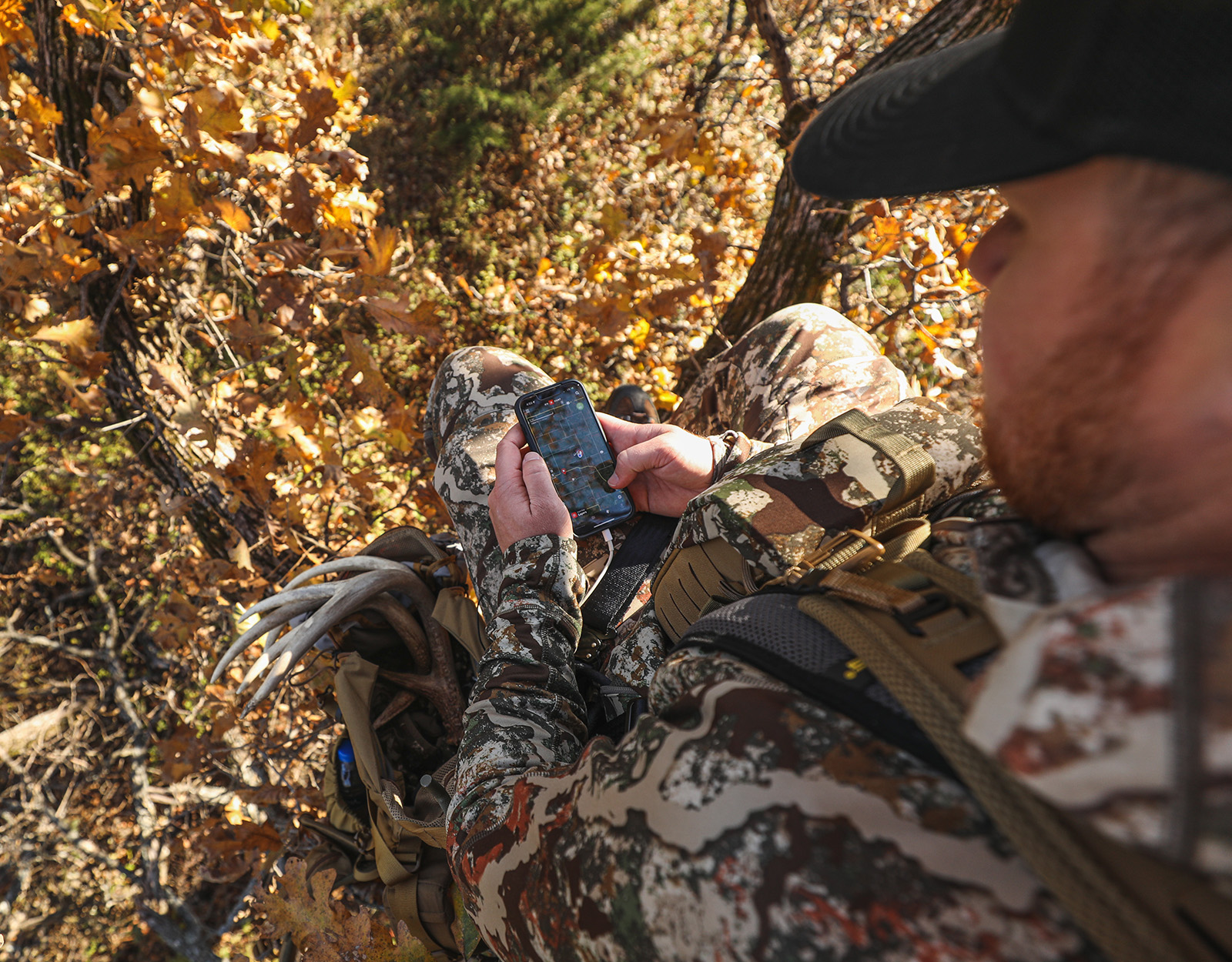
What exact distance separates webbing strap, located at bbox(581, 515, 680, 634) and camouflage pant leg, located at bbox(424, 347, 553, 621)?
0.31 m

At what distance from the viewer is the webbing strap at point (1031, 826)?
59cm

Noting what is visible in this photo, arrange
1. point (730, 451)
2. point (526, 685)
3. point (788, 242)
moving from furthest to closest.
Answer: point (788, 242), point (730, 451), point (526, 685)

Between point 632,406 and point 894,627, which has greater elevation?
point 894,627

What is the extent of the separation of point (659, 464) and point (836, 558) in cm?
90

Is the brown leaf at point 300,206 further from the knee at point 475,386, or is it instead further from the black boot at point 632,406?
the black boot at point 632,406

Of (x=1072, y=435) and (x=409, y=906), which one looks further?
(x=409, y=906)

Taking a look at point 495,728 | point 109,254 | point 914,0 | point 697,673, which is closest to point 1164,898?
point 697,673

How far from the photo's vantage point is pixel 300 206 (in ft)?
8.40

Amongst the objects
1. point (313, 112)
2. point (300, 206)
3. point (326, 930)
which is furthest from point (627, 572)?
point (313, 112)

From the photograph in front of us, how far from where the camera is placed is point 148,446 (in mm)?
3178

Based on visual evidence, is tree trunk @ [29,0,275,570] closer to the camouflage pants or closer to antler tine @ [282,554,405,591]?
antler tine @ [282,554,405,591]

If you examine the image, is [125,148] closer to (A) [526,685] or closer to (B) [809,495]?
(A) [526,685]

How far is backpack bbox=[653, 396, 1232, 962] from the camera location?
0.60m

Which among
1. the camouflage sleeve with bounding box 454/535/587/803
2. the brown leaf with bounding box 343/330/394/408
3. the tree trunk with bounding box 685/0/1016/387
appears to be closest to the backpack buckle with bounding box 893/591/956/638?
the camouflage sleeve with bounding box 454/535/587/803
